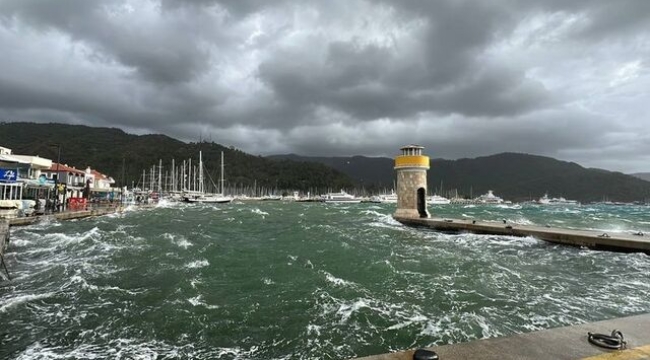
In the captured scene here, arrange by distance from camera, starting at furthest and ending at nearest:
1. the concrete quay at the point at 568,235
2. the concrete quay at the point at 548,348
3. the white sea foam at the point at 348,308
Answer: the concrete quay at the point at 568,235 < the white sea foam at the point at 348,308 < the concrete quay at the point at 548,348

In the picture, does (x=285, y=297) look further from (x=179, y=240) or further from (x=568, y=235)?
(x=568, y=235)

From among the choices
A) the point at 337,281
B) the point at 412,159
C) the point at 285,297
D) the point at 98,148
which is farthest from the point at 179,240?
the point at 98,148

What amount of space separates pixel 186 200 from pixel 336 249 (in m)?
92.0

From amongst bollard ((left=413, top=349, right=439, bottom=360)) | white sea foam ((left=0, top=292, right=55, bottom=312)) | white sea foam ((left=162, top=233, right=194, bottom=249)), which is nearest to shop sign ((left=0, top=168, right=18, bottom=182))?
white sea foam ((left=162, top=233, right=194, bottom=249))

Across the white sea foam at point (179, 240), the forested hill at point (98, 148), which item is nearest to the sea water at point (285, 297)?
the white sea foam at point (179, 240)

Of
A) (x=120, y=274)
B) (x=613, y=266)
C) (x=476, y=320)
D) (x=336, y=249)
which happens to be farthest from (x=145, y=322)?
(x=613, y=266)

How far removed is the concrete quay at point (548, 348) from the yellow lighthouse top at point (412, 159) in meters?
33.0

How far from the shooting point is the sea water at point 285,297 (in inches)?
317

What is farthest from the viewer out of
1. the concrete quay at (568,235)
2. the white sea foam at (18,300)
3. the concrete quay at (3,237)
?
the concrete quay at (568,235)

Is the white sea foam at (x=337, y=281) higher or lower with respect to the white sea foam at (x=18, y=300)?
higher

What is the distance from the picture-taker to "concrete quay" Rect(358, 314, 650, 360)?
5059 millimetres

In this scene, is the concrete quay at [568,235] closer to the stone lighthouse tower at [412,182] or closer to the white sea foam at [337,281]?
the stone lighthouse tower at [412,182]

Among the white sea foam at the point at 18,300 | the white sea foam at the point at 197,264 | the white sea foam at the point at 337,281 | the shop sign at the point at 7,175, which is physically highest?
the shop sign at the point at 7,175

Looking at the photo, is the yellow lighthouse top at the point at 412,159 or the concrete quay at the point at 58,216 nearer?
the concrete quay at the point at 58,216
